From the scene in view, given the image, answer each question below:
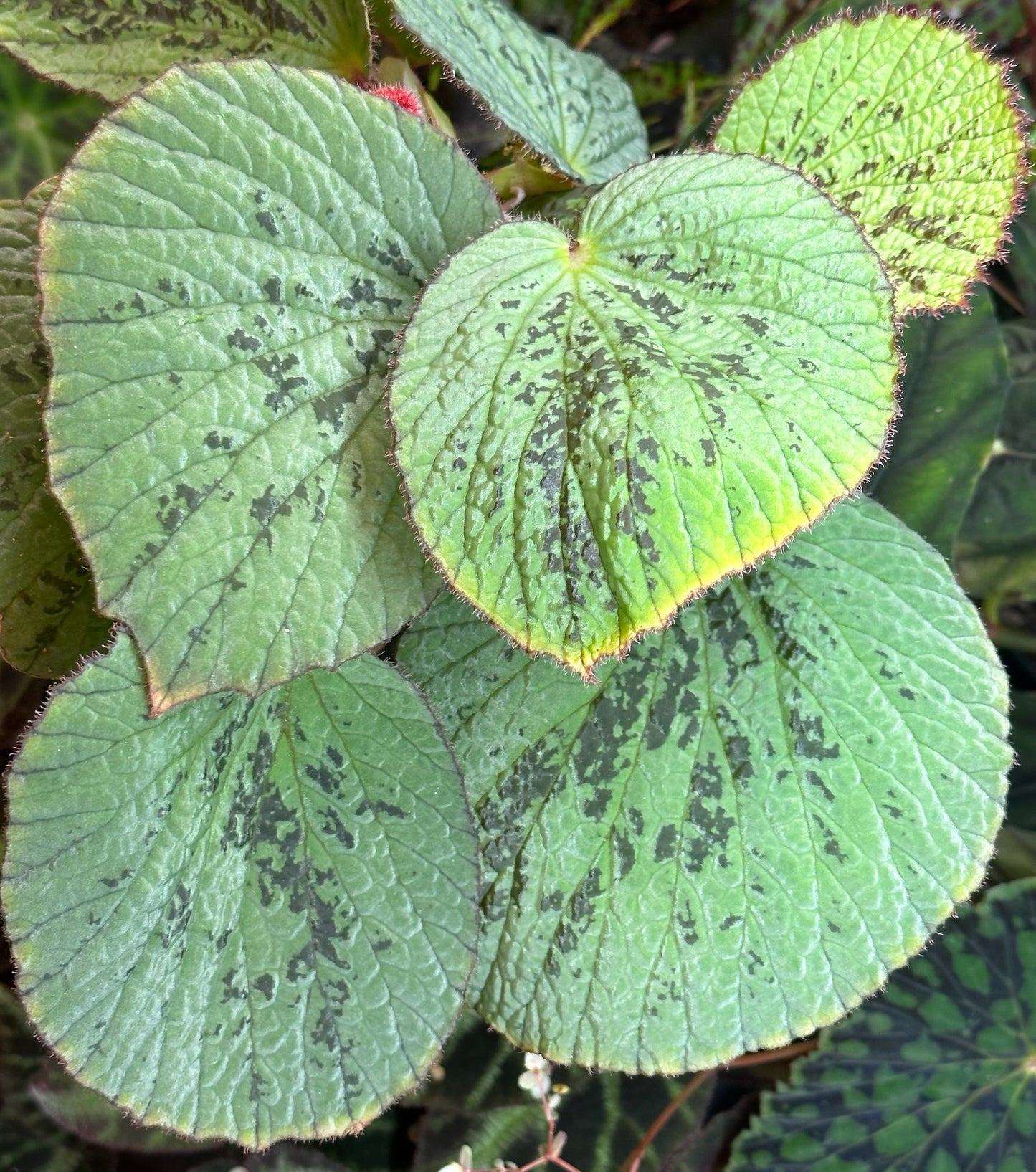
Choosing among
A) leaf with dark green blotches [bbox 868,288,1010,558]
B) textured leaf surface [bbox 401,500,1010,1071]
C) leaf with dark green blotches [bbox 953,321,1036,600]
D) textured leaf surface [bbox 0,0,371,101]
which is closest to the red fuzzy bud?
textured leaf surface [bbox 0,0,371,101]

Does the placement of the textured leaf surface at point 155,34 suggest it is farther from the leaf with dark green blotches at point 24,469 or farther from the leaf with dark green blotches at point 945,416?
the leaf with dark green blotches at point 945,416

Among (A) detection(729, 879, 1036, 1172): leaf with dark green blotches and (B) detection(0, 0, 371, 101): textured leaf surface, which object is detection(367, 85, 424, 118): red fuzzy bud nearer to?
(B) detection(0, 0, 371, 101): textured leaf surface

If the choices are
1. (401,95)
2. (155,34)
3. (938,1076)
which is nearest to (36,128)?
(155,34)

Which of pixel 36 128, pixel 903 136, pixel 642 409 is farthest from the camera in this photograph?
pixel 36 128

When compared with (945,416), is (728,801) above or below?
below

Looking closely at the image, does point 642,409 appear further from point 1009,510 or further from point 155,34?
point 1009,510

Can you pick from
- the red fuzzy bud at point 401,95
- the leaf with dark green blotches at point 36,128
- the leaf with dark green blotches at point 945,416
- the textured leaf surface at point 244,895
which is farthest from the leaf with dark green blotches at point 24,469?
the leaf with dark green blotches at point 945,416

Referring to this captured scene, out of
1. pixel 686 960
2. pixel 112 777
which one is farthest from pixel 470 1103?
pixel 112 777
